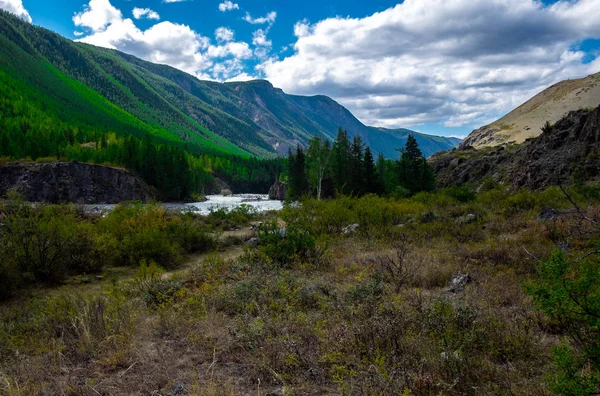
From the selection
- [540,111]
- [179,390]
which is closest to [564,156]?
[179,390]

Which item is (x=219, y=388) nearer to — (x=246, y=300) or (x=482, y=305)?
(x=246, y=300)

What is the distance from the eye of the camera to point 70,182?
6116 cm

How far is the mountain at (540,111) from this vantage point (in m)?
125

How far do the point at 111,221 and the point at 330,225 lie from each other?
32.9ft

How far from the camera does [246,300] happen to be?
6859mm

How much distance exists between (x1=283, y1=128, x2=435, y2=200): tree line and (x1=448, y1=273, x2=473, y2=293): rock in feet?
94.5

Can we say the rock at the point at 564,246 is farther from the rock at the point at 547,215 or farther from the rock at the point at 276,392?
the rock at the point at 276,392

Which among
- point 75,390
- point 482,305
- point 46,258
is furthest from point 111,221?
point 482,305

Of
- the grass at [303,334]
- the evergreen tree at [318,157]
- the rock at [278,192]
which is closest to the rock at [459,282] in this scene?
the grass at [303,334]

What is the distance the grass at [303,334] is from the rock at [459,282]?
14cm

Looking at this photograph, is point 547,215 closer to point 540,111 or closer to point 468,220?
point 468,220

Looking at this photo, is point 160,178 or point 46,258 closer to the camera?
point 46,258

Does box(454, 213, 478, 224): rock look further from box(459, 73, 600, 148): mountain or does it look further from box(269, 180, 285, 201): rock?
box(459, 73, 600, 148): mountain

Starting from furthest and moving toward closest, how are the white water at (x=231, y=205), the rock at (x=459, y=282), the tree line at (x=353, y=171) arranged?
1. the tree line at (x=353, y=171)
2. the white water at (x=231, y=205)
3. the rock at (x=459, y=282)
